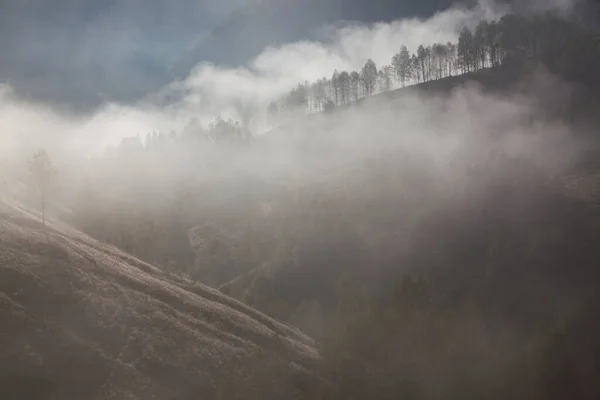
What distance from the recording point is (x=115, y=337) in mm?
49812

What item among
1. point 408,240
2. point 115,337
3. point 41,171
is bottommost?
point 408,240

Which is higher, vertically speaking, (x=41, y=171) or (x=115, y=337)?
(x=41, y=171)

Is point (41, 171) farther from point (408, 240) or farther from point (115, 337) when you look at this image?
point (408, 240)

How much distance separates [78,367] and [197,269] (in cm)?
7478

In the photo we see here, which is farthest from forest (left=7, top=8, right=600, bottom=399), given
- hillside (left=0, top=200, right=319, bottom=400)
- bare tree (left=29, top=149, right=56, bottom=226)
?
bare tree (left=29, top=149, right=56, bottom=226)

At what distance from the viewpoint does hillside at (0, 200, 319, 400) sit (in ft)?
141

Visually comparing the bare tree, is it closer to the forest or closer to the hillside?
the hillside

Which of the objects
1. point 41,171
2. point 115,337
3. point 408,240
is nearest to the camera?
point 115,337

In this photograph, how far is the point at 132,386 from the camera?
44.2 m

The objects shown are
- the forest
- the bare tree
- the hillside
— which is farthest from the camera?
the bare tree

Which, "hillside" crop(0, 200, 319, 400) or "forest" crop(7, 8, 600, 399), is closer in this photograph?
"hillside" crop(0, 200, 319, 400)

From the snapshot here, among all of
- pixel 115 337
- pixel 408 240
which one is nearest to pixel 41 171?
pixel 115 337

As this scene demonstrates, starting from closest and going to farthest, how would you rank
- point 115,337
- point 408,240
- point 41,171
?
point 115,337 → point 41,171 → point 408,240

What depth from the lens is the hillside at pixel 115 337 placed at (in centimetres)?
4291
